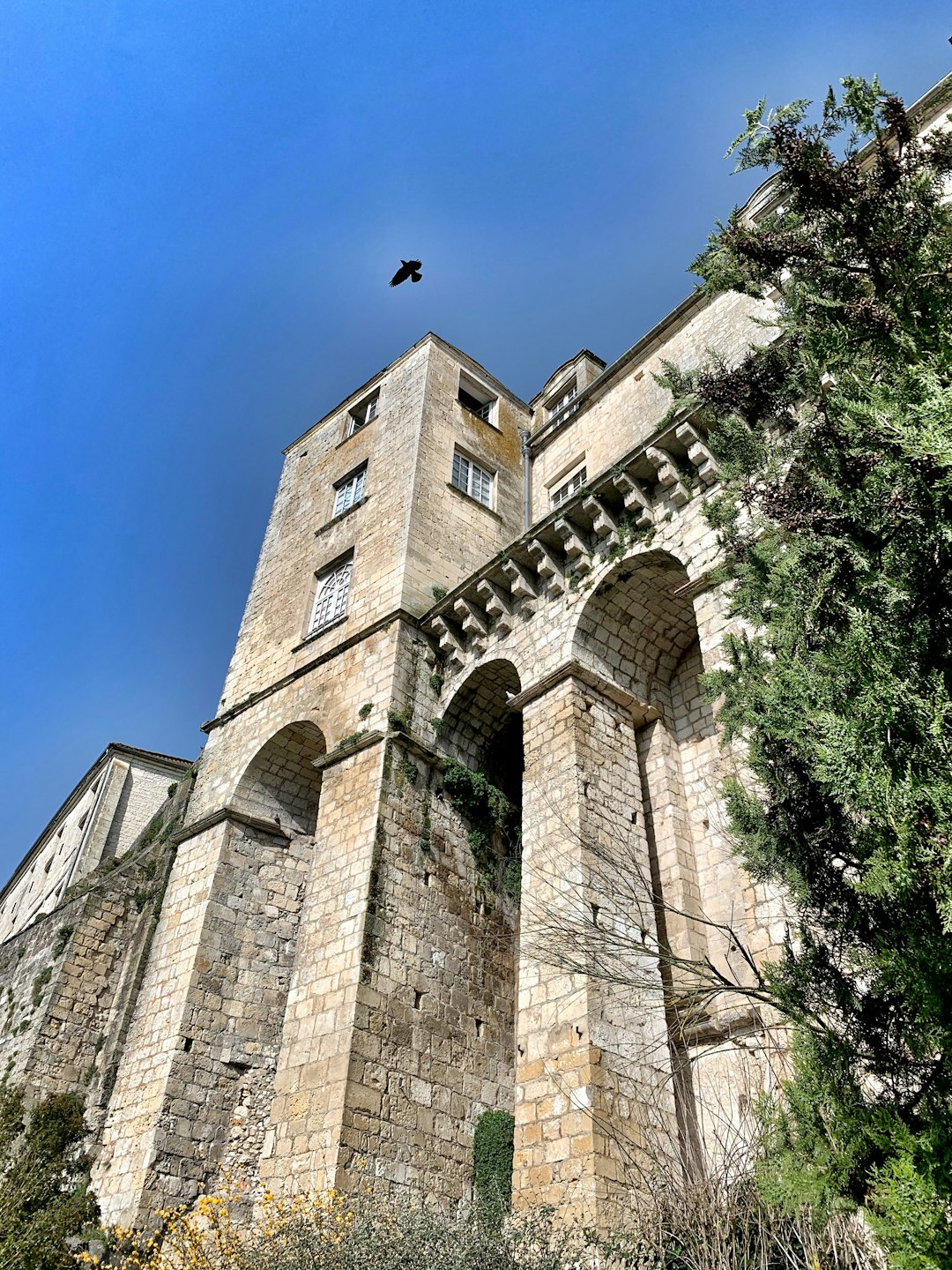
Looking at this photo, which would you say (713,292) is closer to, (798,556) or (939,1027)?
(798,556)

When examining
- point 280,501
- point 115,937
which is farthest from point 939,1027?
point 280,501

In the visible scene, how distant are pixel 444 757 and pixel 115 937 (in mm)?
6438

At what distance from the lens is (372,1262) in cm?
593

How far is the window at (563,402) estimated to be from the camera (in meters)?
17.3

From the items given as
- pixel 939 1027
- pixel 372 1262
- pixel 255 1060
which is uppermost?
pixel 255 1060

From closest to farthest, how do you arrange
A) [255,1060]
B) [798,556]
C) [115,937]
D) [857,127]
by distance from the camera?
[798,556]
[857,127]
[255,1060]
[115,937]

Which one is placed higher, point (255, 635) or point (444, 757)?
point (255, 635)

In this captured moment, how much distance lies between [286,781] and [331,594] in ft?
10.3

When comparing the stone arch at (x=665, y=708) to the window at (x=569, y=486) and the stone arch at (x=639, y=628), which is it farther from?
the window at (x=569, y=486)

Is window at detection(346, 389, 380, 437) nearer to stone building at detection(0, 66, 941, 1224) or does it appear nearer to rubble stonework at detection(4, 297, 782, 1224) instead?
stone building at detection(0, 66, 941, 1224)

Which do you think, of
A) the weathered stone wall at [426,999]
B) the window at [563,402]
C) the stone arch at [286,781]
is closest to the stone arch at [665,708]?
the weathered stone wall at [426,999]

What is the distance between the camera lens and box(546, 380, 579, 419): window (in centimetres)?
1730

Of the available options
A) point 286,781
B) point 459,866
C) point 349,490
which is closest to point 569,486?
point 349,490

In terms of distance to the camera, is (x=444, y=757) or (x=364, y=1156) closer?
(x=364, y=1156)
